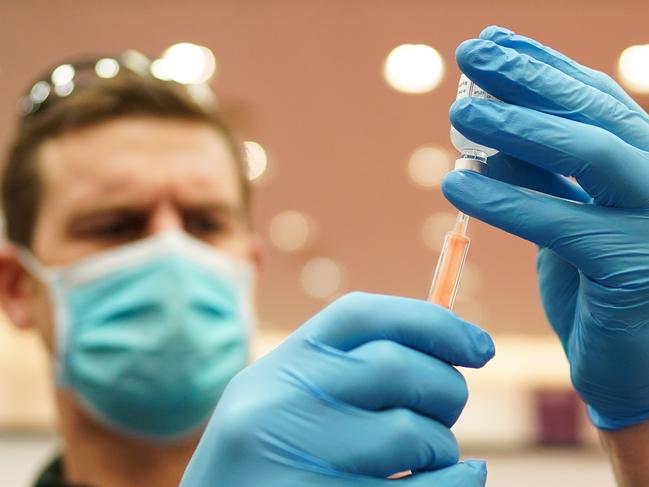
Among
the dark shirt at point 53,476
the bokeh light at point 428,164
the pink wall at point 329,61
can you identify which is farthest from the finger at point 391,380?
the bokeh light at point 428,164

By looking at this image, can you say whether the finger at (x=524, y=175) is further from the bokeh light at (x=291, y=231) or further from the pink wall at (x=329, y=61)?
the bokeh light at (x=291, y=231)

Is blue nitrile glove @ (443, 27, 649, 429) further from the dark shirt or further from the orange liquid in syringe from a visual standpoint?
the dark shirt

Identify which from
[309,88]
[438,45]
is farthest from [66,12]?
[438,45]

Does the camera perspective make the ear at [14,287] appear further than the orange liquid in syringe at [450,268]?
Yes

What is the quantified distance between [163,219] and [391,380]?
761 millimetres

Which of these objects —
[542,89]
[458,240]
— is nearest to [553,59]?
[542,89]

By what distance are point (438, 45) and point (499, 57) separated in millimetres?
2581

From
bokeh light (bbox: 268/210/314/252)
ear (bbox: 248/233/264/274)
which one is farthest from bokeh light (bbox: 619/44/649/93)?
ear (bbox: 248/233/264/274)

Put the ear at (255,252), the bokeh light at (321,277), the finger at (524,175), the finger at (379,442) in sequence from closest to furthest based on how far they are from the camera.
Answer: the finger at (379,442), the finger at (524,175), the ear at (255,252), the bokeh light at (321,277)

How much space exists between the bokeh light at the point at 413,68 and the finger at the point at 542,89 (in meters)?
2.56

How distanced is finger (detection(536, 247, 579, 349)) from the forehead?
2.13ft

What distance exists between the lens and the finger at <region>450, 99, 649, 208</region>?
702mm

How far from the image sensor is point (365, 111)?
11.8 feet

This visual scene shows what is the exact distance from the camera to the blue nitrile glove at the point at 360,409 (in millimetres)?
665
